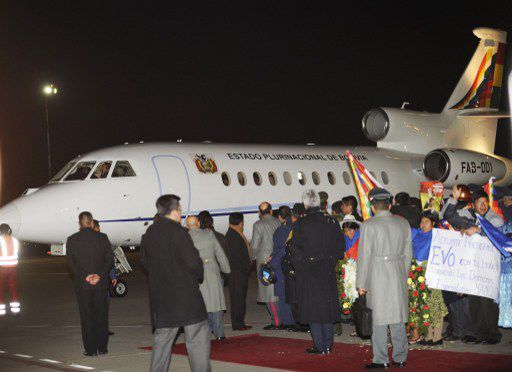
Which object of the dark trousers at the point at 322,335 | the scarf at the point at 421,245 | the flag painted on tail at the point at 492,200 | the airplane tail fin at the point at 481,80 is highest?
the airplane tail fin at the point at 481,80

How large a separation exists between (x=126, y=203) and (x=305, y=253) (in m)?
8.62

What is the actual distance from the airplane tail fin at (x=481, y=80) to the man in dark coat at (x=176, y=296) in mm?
20375

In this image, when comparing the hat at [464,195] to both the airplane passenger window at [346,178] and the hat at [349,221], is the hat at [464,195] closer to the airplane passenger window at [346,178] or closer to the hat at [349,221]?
the hat at [349,221]

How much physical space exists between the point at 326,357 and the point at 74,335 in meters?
4.44

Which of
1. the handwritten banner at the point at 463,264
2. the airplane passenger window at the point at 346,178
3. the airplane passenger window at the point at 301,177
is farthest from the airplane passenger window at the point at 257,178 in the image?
the handwritten banner at the point at 463,264

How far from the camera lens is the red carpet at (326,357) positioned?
9367mm

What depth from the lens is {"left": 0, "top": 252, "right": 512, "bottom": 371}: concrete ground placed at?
33.3ft

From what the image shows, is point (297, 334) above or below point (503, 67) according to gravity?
below

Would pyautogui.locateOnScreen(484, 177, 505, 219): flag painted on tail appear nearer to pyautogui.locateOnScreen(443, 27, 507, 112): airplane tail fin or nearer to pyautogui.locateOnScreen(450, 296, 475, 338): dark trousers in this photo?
pyautogui.locateOnScreen(450, 296, 475, 338): dark trousers

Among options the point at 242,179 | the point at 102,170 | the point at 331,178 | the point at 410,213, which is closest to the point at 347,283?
the point at 410,213

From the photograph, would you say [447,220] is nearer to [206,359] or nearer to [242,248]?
[242,248]

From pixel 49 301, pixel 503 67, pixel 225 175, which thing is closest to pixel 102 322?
pixel 49 301

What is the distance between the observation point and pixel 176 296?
7910mm

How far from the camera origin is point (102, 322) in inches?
430
